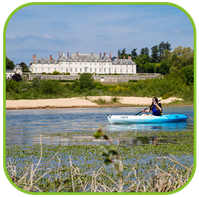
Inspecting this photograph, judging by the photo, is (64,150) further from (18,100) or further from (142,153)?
(18,100)

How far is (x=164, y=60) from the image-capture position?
93250 millimetres

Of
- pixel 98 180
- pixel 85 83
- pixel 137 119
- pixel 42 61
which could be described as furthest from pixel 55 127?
pixel 42 61

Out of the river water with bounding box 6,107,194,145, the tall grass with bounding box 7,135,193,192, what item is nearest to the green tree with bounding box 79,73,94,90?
the river water with bounding box 6,107,194,145

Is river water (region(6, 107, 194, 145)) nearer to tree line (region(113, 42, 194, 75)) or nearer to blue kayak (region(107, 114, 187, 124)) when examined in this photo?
blue kayak (region(107, 114, 187, 124))

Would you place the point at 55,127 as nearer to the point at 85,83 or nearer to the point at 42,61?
the point at 85,83

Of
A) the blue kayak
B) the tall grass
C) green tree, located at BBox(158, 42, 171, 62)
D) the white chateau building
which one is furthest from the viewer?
green tree, located at BBox(158, 42, 171, 62)

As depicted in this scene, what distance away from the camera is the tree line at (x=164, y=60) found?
75125 millimetres

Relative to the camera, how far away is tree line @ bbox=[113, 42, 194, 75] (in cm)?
7512

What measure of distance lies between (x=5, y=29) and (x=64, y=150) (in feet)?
17.3

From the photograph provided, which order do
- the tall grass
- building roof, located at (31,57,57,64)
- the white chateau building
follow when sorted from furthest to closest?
1. the white chateau building
2. building roof, located at (31,57,57,64)
3. the tall grass

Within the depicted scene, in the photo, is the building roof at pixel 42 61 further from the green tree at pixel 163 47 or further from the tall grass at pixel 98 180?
the tall grass at pixel 98 180

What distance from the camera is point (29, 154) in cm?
835

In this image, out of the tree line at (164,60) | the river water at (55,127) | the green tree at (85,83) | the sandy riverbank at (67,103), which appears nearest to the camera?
the river water at (55,127)

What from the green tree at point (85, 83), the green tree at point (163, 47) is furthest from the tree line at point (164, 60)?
the green tree at point (85, 83)
